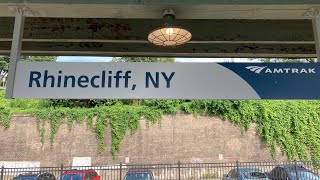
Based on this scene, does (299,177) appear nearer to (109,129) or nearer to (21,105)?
(109,129)

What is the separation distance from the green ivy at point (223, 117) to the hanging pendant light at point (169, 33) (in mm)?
24386

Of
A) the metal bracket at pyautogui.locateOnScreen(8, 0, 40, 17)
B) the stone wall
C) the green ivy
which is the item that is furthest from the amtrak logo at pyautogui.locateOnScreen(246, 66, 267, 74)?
the green ivy

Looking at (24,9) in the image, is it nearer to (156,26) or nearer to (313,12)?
(156,26)

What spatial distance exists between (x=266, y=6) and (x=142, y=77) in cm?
209

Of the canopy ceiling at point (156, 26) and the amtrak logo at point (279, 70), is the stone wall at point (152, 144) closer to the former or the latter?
the canopy ceiling at point (156, 26)

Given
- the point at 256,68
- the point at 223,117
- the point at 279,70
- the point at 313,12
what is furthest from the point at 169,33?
the point at 223,117

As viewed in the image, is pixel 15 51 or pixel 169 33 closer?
pixel 15 51

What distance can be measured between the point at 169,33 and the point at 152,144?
24.4 metres

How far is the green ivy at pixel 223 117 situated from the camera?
2873 centimetres

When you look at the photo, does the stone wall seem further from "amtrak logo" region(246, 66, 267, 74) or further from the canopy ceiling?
"amtrak logo" region(246, 66, 267, 74)

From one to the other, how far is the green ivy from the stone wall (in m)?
0.56

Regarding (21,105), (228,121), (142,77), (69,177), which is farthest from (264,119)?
(142,77)

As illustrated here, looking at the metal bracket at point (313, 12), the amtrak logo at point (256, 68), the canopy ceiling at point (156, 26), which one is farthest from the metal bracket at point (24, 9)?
the metal bracket at point (313, 12)

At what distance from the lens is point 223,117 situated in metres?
29.4
